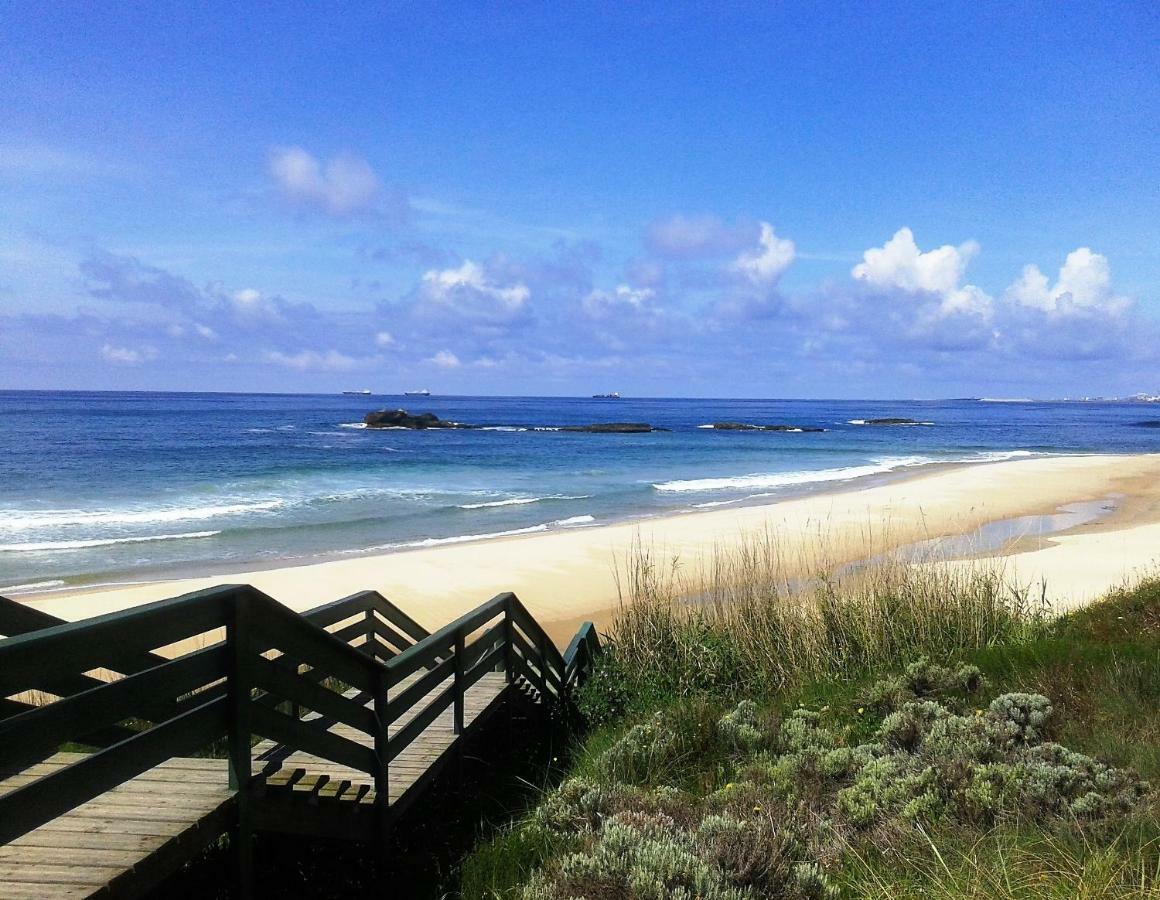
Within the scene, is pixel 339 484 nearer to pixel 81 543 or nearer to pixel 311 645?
pixel 81 543

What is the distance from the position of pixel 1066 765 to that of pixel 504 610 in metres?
4.70

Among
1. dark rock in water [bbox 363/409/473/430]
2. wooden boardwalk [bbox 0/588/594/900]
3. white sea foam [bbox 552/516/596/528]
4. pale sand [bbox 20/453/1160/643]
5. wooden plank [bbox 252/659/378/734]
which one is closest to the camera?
wooden boardwalk [bbox 0/588/594/900]

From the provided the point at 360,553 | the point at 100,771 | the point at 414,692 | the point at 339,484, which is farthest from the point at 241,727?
the point at 339,484

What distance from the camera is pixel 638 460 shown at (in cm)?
5100

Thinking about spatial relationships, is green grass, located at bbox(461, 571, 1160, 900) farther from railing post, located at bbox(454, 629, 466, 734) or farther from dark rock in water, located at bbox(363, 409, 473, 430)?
dark rock in water, located at bbox(363, 409, 473, 430)

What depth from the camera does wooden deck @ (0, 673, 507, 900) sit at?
3.22m

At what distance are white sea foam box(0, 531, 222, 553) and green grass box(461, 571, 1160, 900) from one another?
686 inches

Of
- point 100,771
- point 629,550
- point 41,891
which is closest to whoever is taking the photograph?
point 41,891

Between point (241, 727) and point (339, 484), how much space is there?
33311mm

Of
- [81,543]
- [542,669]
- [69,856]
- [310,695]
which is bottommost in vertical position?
[81,543]

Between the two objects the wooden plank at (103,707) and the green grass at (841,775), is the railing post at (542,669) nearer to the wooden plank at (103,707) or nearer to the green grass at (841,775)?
the green grass at (841,775)

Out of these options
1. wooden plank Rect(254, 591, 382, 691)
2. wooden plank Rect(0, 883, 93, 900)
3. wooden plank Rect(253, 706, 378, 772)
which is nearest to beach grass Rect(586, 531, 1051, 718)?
wooden plank Rect(253, 706, 378, 772)

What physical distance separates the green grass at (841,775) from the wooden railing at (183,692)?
112 cm

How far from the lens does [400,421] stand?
8644cm
